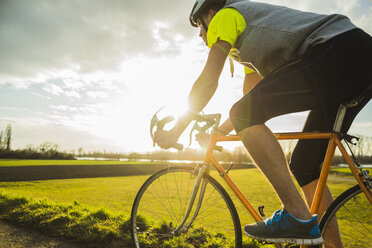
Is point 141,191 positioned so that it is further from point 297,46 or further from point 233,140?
point 297,46

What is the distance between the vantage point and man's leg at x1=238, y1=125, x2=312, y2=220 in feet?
4.70

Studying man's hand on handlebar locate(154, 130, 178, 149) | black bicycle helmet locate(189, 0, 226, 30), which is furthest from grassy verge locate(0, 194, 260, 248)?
black bicycle helmet locate(189, 0, 226, 30)

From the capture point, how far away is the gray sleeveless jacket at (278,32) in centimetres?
142

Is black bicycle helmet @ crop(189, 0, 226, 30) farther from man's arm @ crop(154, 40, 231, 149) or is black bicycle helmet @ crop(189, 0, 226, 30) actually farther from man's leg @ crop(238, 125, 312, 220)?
man's leg @ crop(238, 125, 312, 220)

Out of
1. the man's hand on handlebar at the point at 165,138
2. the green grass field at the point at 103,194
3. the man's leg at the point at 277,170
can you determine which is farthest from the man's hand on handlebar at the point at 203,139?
the green grass field at the point at 103,194

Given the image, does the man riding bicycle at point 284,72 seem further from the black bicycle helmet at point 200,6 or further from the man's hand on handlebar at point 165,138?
the man's hand on handlebar at point 165,138

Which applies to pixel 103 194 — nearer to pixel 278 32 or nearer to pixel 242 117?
pixel 242 117

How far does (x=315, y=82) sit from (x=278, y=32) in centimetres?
40

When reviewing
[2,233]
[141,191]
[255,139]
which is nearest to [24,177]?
[2,233]

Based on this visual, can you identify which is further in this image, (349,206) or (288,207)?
(349,206)

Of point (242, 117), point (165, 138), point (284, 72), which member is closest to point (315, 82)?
point (284, 72)

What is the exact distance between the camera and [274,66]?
1.59 metres

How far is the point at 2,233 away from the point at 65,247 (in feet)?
3.84

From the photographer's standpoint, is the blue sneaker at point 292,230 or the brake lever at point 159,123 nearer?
the blue sneaker at point 292,230
